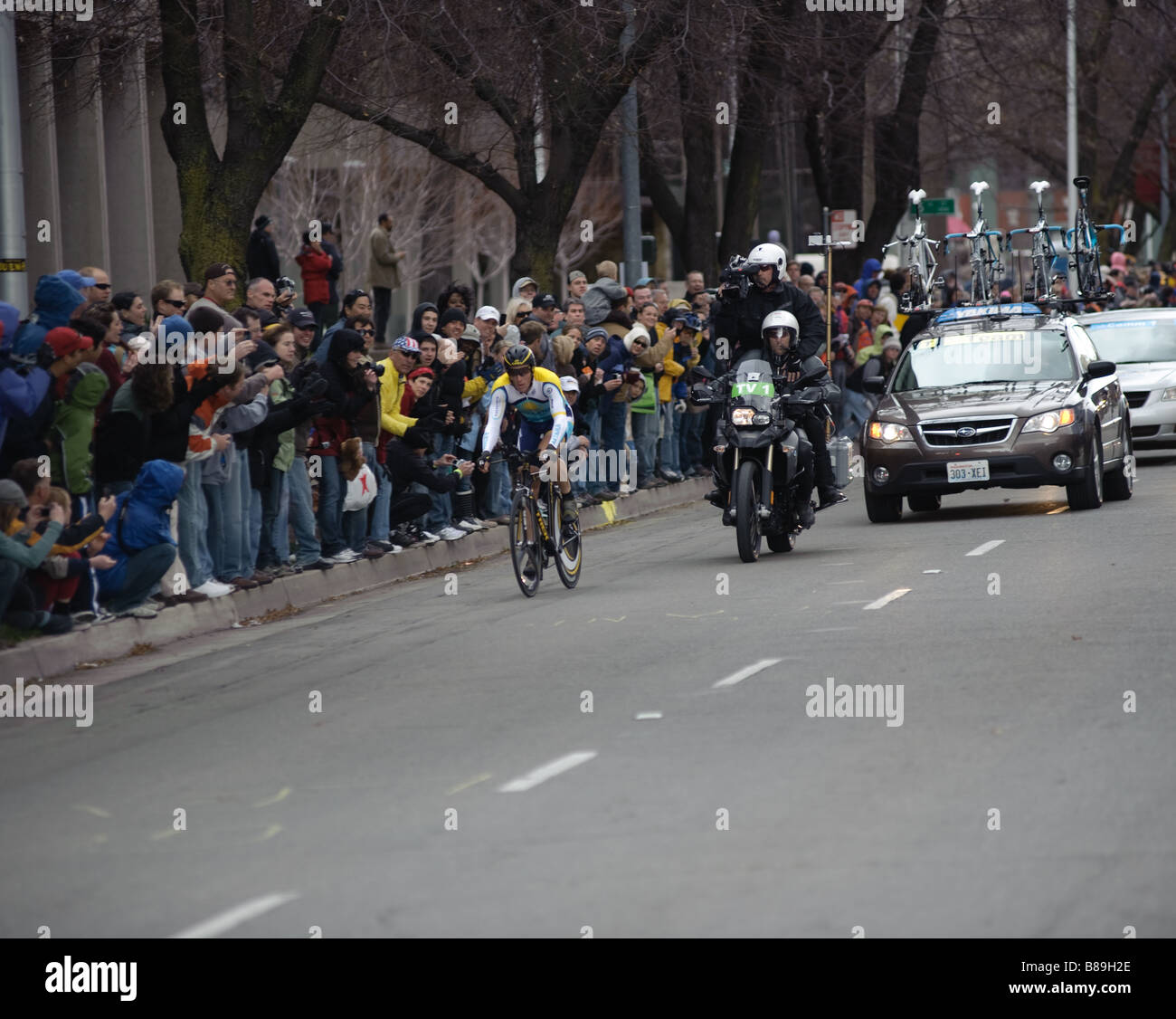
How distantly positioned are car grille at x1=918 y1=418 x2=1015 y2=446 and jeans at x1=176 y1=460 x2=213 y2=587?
7.00 meters

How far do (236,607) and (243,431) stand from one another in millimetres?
1216

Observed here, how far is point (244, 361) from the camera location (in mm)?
15625

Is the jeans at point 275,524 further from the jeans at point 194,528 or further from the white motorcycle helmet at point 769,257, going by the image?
the white motorcycle helmet at point 769,257

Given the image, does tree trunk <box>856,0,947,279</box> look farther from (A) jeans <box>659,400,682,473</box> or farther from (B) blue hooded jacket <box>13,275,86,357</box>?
(B) blue hooded jacket <box>13,275,86,357</box>

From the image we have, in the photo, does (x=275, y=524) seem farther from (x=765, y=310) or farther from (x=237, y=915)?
(x=237, y=915)

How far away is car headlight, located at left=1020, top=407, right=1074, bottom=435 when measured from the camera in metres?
19.0

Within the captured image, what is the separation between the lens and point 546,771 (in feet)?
29.3

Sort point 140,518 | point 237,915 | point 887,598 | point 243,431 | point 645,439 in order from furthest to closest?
1. point 645,439
2. point 243,431
3. point 887,598
4. point 140,518
5. point 237,915

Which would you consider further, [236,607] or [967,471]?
[967,471]

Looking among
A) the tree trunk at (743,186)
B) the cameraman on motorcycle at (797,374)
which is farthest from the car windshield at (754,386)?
the tree trunk at (743,186)

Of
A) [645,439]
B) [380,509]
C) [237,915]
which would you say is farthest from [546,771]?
[645,439]

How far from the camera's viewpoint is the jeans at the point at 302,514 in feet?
52.9
